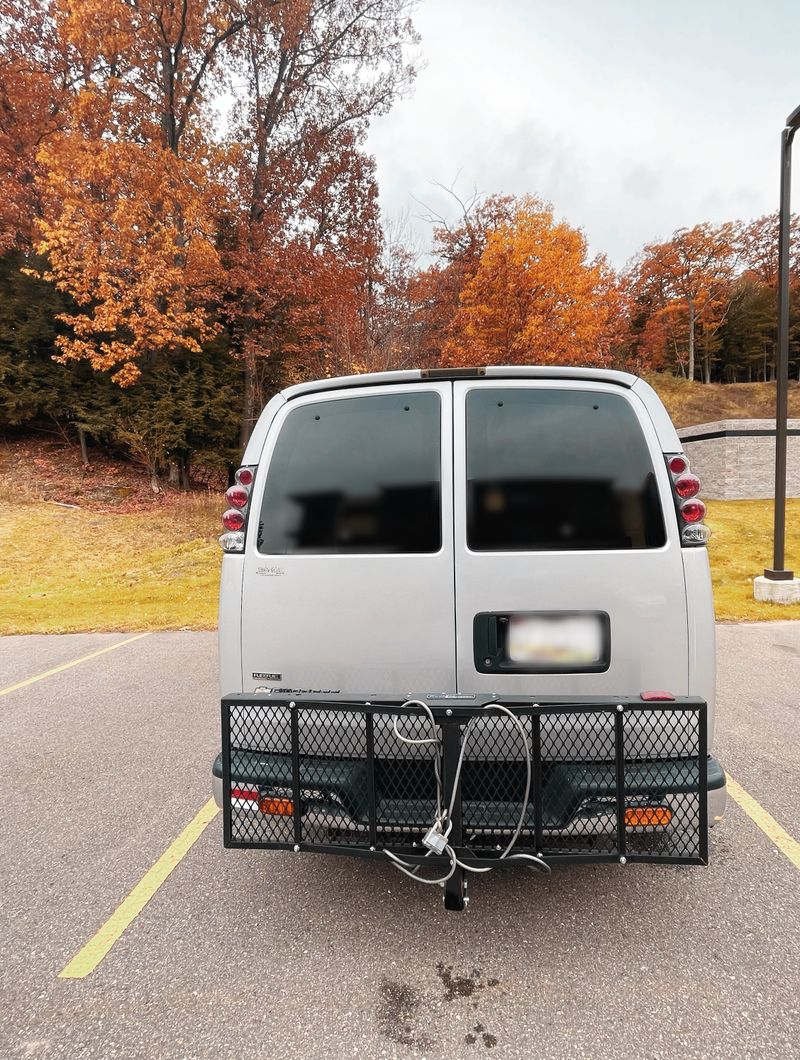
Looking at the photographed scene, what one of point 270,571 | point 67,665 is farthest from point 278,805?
point 67,665

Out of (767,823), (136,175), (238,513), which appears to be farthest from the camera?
(136,175)

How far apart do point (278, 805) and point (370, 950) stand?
67 centimetres

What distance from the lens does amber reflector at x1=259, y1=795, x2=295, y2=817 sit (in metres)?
2.02

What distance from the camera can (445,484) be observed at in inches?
84.9

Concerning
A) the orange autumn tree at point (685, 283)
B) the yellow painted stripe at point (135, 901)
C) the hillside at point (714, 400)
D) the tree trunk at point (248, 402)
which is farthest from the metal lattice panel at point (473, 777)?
the orange autumn tree at point (685, 283)

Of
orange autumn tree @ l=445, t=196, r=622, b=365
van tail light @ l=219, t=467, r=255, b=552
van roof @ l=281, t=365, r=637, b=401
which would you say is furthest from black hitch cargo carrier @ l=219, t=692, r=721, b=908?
orange autumn tree @ l=445, t=196, r=622, b=365

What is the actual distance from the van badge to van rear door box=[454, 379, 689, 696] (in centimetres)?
70

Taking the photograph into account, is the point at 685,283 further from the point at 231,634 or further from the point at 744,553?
the point at 231,634

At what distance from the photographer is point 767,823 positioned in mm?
2857

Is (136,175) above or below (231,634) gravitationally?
above

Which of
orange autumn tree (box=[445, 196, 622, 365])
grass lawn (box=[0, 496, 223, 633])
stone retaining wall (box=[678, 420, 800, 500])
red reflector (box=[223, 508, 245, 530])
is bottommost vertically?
grass lawn (box=[0, 496, 223, 633])

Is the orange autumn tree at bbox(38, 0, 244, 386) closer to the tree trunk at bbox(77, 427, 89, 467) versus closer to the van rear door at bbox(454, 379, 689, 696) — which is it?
the tree trunk at bbox(77, 427, 89, 467)

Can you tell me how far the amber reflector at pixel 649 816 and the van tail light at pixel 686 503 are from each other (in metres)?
0.94

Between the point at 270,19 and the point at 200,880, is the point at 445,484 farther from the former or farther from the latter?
the point at 270,19
